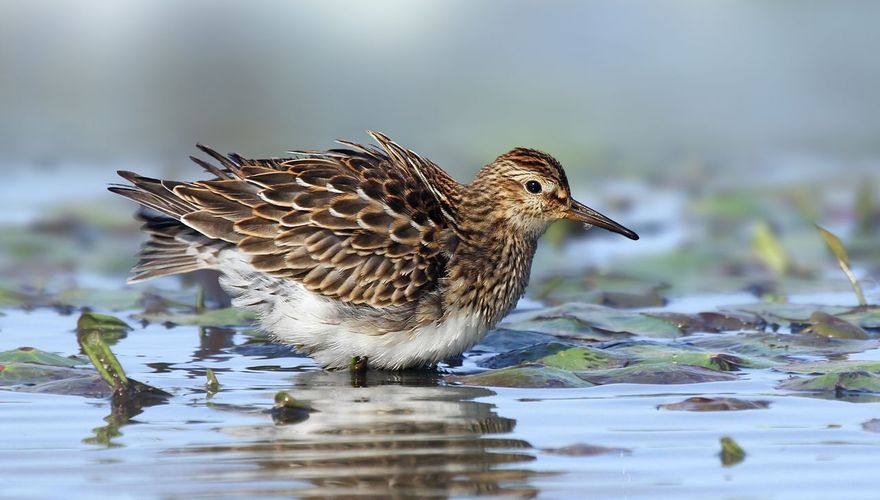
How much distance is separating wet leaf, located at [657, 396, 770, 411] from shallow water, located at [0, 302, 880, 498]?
6 cm

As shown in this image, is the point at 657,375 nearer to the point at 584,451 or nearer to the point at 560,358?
the point at 560,358

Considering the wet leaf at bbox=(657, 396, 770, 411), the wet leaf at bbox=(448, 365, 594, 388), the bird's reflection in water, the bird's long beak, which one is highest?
the bird's long beak

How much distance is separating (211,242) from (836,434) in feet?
13.2

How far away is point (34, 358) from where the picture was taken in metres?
8.16

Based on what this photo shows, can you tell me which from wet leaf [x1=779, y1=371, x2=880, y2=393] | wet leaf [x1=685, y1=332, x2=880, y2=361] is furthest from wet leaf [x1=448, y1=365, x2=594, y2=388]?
wet leaf [x1=685, y1=332, x2=880, y2=361]

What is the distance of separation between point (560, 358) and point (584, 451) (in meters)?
2.00

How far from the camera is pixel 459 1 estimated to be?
58.9ft

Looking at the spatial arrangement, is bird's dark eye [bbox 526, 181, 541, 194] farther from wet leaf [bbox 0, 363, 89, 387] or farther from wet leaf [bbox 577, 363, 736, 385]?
wet leaf [bbox 0, 363, 89, 387]

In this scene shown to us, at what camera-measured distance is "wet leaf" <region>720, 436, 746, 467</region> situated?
6242 mm

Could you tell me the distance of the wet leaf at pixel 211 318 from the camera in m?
9.79

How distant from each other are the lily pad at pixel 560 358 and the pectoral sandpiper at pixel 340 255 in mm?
236

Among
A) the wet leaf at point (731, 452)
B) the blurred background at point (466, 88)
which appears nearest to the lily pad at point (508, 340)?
the wet leaf at point (731, 452)

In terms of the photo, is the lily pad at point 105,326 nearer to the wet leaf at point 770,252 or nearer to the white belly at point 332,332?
the white belly at point 332,332

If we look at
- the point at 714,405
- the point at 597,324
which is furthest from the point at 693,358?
the point at 597,324
